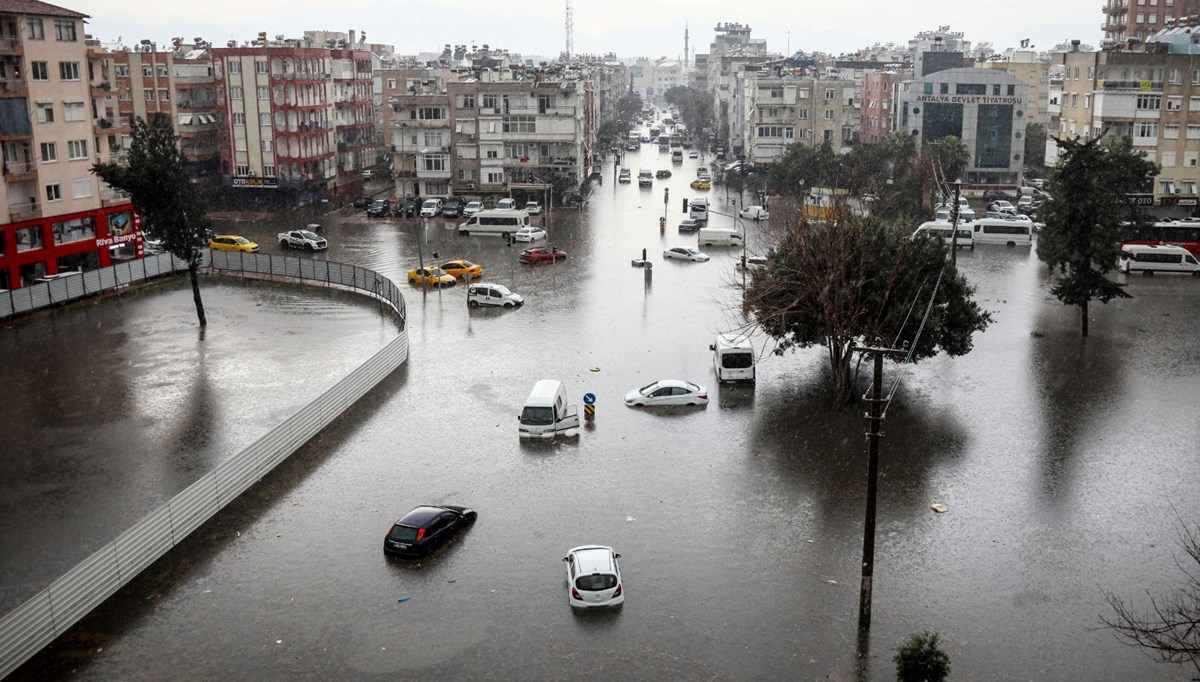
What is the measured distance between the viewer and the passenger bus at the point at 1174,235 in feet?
181

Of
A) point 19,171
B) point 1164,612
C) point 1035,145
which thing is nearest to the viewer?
point 1164,612

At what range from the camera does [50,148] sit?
47.3m

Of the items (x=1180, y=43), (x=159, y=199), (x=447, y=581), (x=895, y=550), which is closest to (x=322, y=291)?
(x=159, y=199)

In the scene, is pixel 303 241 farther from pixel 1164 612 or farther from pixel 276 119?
pixel 1164 612

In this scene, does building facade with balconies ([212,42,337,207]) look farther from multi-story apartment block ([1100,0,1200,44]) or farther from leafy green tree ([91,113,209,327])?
multi-story apartment block ([1100,0,1200,44])

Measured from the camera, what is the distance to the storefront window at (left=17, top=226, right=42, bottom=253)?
150 feet

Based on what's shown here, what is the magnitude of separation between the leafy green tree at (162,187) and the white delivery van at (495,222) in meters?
25.1

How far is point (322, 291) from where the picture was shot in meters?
47.6

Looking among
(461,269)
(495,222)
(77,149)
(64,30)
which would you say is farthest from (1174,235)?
(64,30)

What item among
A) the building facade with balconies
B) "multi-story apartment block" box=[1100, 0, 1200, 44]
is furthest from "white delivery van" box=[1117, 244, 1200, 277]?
"multi-story apartment block" box=[1100, 0, 1200, 44]

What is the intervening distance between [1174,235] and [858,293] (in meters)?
36.1

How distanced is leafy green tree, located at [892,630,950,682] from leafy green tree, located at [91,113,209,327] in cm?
3320

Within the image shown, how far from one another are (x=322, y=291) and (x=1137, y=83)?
52.7 m

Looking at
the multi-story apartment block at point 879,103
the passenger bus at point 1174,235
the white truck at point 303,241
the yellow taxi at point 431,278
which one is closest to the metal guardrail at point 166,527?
the yellow taxi at point 431,278
